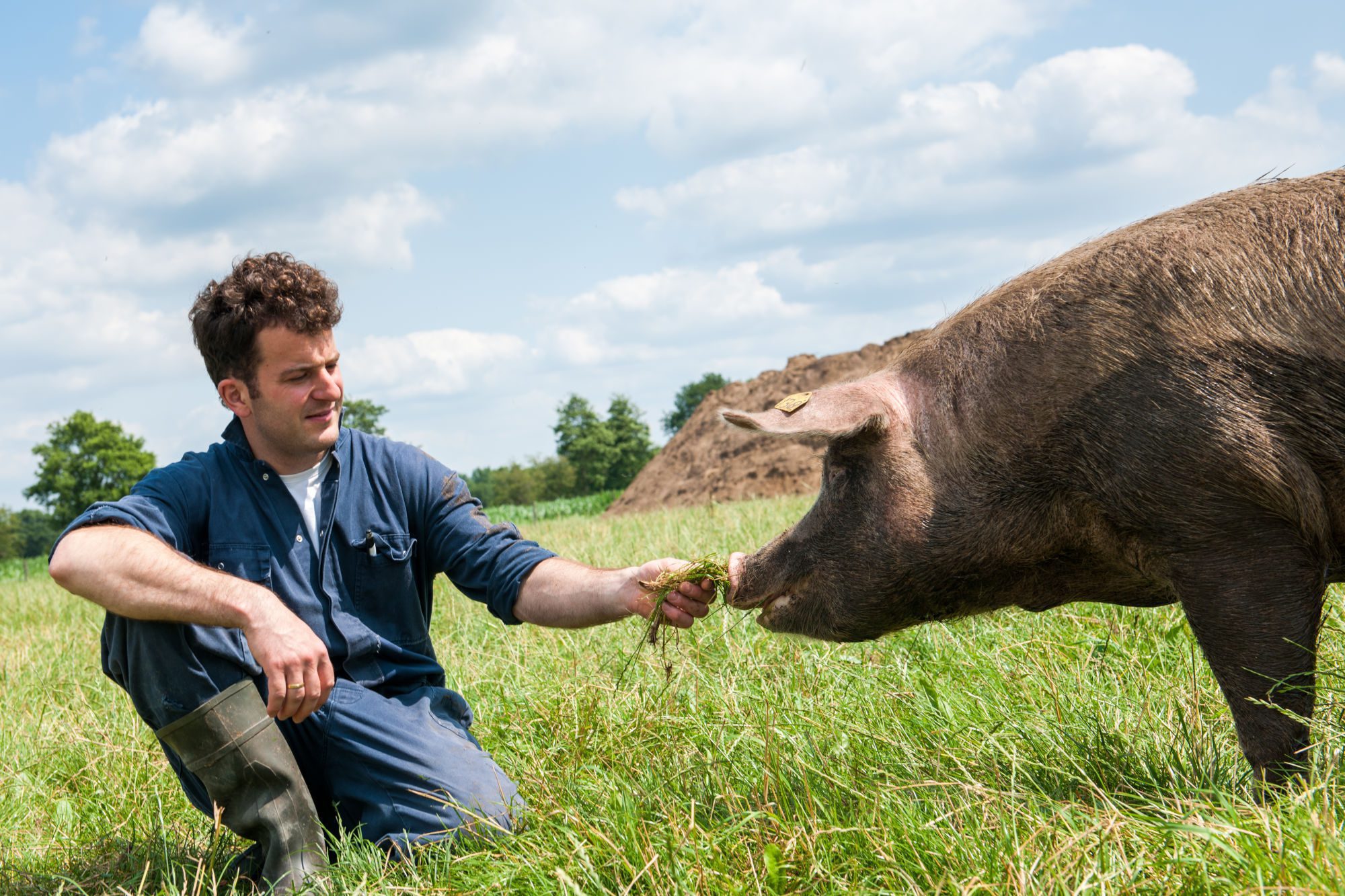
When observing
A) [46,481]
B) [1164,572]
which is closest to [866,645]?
[1164,572]

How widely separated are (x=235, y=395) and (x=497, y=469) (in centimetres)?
9074

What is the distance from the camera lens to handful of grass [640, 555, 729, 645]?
3.80 m

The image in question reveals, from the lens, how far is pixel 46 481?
56781 mm

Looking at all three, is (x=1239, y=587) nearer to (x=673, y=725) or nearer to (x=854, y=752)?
(x=854, y=752)

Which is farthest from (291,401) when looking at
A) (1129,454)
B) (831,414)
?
(1129,454)

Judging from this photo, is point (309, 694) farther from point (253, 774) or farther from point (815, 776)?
point (815, 776)

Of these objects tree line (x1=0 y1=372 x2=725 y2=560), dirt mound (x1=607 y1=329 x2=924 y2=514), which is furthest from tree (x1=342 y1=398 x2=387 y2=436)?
dirt mound (x1=607 y1=329 x2=924 y2=514)

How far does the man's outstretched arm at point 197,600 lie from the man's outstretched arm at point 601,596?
850 mm

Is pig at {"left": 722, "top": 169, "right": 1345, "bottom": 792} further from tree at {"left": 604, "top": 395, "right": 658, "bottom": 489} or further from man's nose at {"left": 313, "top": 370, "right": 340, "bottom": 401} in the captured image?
tree at {"left": 604, "top": 395, "right": 658, "bottom": 489}

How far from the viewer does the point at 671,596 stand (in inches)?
151

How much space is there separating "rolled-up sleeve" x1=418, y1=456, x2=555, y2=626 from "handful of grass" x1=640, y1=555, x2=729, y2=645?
1.49 ft

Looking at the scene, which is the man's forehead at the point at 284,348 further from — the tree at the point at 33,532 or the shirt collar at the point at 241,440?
the tree at the point at 33,532

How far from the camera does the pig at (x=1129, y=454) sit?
291 centimetres

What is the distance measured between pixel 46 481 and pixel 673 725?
61716 millimetres
